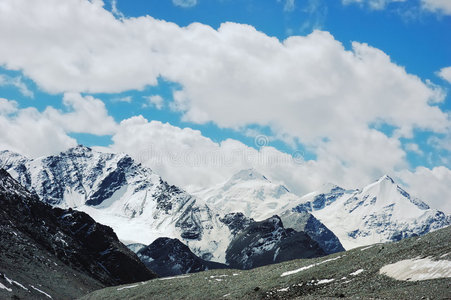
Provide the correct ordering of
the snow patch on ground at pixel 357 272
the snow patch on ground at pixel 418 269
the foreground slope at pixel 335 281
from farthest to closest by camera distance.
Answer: the snow patch on ground at pixel 357 272, the snow patch on ground at pixel 418 269, the foreground slope at pixel 335 281

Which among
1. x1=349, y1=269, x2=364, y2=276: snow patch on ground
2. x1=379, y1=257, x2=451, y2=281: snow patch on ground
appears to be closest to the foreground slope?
x1=349, y1=269, x2=364, y2=276: snow patch on ground

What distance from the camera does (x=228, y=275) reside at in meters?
97.3

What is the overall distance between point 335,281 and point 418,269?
1246 centimetres

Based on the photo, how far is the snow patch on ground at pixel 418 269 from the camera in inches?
2083

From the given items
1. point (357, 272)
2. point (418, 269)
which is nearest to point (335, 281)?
point (357, 272)

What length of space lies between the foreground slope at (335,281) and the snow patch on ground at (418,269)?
0.57ft

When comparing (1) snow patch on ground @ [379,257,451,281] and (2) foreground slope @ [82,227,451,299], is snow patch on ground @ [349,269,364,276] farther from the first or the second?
(1) snow patch on ground @ [379,257,451,281]

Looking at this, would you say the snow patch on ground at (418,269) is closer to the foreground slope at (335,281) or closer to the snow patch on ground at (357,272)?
the foreground slope at (335,281)

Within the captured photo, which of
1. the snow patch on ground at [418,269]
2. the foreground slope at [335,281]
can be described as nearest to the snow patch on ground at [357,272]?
the foreground slope at [335,281]

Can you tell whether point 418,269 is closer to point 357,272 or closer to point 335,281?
point 357,272

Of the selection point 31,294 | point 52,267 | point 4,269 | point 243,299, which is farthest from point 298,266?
point 52,267

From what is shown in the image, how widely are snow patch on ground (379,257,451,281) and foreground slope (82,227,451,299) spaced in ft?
0.57

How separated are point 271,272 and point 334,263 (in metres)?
14.1

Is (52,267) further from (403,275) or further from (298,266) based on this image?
(403,275)
